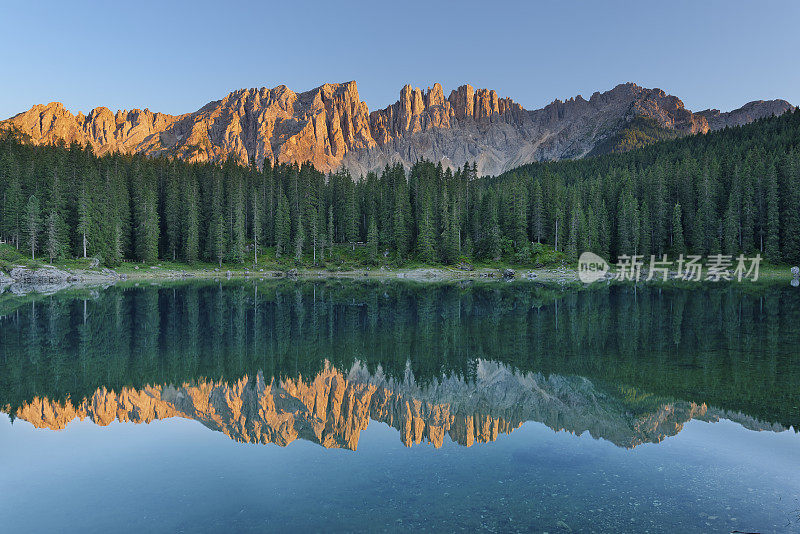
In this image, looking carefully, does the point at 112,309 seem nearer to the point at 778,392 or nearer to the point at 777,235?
the point at 778,392

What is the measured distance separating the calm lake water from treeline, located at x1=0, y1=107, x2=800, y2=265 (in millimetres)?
73571

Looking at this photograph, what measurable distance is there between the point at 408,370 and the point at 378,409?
5.40 meters

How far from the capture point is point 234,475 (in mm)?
12242

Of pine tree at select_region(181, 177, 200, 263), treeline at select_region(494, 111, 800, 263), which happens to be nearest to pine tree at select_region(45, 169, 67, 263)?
pine tree at select_region(181, 177, 200, 263)

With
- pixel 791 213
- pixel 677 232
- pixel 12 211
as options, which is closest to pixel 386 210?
pixel 677 232

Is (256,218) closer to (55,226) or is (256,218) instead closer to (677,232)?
(55,226)

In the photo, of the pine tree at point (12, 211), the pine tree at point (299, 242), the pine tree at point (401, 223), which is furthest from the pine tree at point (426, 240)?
the pine tree at point (12, 211)

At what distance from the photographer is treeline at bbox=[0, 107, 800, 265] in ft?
296

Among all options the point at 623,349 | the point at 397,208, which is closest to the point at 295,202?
the point at 397,208

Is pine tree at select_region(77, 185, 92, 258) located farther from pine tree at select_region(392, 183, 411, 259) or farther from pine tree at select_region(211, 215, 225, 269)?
pine tree at select_region(392, 183, 411, 259)

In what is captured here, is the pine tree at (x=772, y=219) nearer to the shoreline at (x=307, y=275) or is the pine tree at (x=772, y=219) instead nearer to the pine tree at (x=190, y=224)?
the shoreline at (x=307, y=275)

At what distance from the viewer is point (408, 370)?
23.1 meters

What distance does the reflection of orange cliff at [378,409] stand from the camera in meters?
15.4

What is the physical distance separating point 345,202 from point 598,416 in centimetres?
11146
